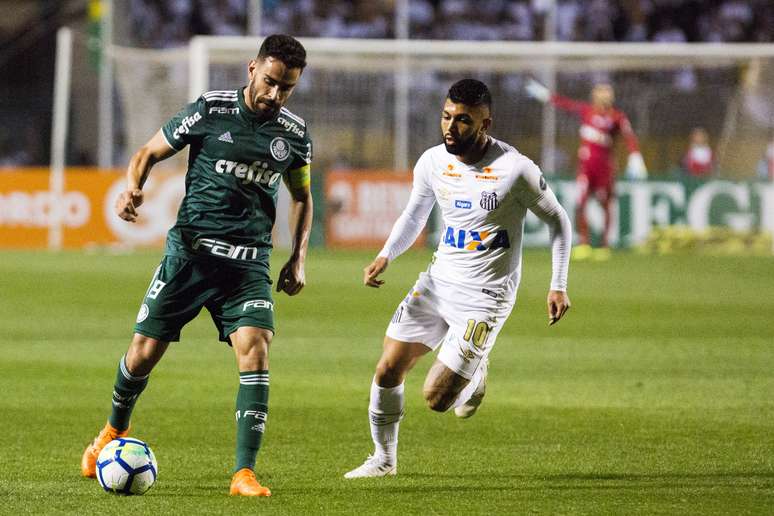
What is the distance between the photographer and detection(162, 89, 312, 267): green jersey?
6.93 m

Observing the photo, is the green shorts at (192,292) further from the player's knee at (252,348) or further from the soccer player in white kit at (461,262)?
the soccer player in white kit at (461,262)

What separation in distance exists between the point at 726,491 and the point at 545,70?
22.1 m

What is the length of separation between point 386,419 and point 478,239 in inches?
39.8

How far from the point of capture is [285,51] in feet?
21.9

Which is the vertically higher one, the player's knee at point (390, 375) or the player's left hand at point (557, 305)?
the player's left hand at point (557, 305)

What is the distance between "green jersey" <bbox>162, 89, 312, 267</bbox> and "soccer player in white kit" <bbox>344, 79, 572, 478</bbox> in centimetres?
68

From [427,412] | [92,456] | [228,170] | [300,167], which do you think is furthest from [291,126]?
[427,412]

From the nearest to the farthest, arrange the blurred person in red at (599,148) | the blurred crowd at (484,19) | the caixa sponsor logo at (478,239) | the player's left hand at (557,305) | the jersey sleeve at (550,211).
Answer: the player's left hand at (557,305) < the jersey sleeve at (550,211) < the caixa sponsor logo at (478,239) < the blurred person in red at (599,148) < the blurred crowd at (484,19)

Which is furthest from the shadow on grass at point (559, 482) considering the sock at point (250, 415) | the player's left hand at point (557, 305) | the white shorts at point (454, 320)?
the player's left hand at point (557, 305)

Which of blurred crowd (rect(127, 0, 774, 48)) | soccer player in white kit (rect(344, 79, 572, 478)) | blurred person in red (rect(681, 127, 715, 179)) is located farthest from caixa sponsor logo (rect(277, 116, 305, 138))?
blurred crowd (rect(127, 0, 774, 48))

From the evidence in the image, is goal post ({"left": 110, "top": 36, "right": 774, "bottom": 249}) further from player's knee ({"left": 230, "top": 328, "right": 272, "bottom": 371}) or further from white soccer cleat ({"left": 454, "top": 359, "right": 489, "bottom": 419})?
player's knee ({"left": 230, "top": 328, "right": 272, "bottom": 371})

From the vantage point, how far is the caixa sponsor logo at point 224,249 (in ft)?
22.8

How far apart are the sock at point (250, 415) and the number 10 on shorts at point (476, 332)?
1.18 metres

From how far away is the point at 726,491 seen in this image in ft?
22.6
